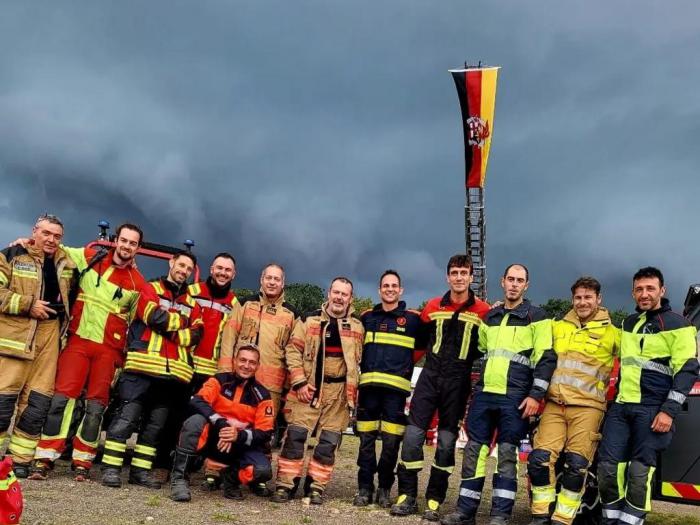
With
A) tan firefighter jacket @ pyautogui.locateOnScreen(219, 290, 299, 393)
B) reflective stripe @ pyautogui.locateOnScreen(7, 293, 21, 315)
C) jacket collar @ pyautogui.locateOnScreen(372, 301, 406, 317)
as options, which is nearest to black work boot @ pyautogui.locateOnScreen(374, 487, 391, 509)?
tan firefighter jacket @ pyautogui.locateOnScreen(219, 290, 299, 393)

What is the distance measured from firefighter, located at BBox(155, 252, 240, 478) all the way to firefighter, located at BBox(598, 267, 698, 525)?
3739 millimetres

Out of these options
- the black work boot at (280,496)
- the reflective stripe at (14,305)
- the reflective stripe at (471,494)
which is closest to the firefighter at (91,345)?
the reflective stripe at (14,305)

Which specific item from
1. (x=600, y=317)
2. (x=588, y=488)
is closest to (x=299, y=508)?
(x=588, y=488)

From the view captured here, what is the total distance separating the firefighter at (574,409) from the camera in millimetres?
5211

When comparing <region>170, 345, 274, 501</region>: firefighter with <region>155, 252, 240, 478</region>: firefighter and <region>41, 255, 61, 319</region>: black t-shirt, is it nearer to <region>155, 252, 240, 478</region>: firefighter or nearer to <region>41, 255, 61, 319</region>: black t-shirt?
<region>155, 252, 240, 478</region>: firefighter

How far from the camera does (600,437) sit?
5.25 metres

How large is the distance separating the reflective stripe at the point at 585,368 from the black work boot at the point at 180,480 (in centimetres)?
352

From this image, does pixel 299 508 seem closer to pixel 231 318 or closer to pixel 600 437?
pixel 231 318

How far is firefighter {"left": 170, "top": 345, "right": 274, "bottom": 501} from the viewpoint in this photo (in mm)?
5781

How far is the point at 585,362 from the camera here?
17.6 ft

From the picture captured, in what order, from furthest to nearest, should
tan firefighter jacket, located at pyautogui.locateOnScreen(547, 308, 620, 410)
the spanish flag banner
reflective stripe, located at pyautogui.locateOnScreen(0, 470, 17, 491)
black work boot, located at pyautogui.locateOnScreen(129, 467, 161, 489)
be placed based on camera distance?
the spanish flag banner < black work boot, located at pyautogui.locateOnScreen(129, 467, 161, 489) < tan firefighter jacket, located at pyautogui.locateOnScreen(547, 308, 620, 410) < reflective stripe, located at pyautogui.locateOnScreen(0, 470, 17, 491)

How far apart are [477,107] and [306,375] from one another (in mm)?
20467

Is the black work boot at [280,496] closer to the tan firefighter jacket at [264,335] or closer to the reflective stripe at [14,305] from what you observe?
the tan firefighter jacket at [264,335]

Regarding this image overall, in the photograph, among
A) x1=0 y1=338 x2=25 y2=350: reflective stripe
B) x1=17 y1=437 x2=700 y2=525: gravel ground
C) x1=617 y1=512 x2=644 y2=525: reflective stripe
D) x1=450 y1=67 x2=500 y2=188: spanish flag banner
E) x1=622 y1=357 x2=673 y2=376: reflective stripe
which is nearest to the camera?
x1=17 y1=437 x2=700 y2=525: gravel ground
